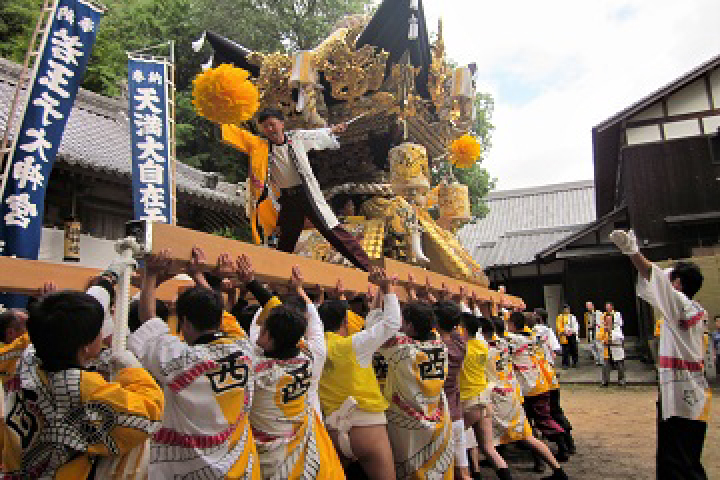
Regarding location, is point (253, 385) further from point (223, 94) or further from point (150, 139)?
point (150, 139)

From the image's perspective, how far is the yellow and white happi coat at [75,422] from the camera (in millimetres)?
1952

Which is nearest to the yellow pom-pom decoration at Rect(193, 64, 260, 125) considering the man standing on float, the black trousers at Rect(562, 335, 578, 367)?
the man standing on float

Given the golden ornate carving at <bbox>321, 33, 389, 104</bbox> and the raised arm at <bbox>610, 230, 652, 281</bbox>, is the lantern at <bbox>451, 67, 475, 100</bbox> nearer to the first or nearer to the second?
the golden ornate carving at <bbox>321, 33, 389, 104</bbox>

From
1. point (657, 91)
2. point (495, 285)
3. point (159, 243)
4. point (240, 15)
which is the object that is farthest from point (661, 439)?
point (495, 285)

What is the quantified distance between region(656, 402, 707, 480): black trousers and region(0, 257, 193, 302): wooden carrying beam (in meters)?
4.00

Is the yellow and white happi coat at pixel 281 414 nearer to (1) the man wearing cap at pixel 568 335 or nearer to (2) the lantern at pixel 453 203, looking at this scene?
(2) the lantern at pixel 453 203

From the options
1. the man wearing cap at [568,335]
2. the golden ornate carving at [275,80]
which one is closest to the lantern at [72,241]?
the golden ornate carving at [275,80]

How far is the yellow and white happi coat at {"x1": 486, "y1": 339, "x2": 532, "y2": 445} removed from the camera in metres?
5.78

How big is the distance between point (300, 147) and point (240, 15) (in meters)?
12.0

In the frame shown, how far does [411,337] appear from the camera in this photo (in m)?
4.17

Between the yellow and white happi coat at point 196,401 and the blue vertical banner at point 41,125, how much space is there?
4.87m

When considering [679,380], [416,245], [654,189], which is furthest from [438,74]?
[654,189]

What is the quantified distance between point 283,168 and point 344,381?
8.07 ft

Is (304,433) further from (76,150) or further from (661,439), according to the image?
(76,150)
